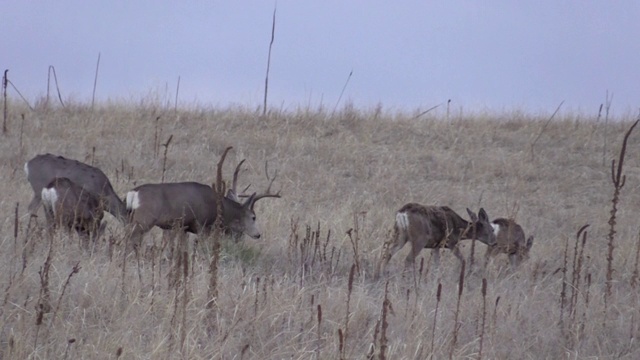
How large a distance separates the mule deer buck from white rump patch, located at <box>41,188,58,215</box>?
2.44 ft

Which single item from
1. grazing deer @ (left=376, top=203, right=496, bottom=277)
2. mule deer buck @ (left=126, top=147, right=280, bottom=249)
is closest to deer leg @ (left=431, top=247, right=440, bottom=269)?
grazing deer @ (left=376, top=203, right=496, bottom=277)

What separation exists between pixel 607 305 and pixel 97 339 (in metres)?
3.95

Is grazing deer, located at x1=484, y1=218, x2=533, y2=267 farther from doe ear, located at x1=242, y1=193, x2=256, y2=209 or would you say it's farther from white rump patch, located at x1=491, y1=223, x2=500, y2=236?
doe ear, located at x1=242, y1=193, x2=256, y2=209

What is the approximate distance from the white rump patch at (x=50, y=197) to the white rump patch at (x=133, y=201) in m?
0.91

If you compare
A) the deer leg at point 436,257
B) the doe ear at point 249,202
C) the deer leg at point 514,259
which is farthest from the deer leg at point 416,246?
the doe ear at point 249,202

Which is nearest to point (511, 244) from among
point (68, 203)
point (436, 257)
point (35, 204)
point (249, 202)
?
point (436, 257)

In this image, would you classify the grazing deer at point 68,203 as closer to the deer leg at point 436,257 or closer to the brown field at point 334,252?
the brown field at point 334,252

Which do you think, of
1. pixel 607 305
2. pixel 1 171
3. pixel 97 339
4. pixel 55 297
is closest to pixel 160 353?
pixel 97 339

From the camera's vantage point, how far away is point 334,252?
10.0m

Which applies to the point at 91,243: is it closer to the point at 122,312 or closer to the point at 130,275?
the point at 130,275

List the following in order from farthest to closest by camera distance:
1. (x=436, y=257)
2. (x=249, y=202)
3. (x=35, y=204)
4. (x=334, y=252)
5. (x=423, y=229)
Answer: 1. (x=249, y=202)
2. (x=423, y=229)
3. (x=436, y=257)
4. (x=35, y=204)
5. (x=334, y=252)

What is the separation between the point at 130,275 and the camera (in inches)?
283

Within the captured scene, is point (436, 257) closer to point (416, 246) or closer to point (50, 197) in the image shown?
point (416, 246)

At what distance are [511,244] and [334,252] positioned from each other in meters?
2.30
